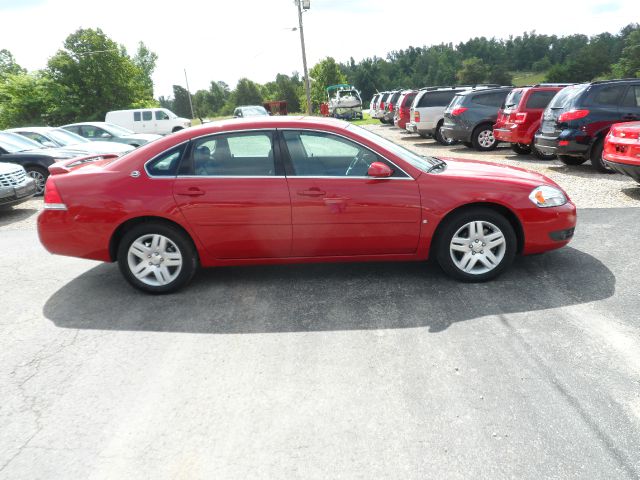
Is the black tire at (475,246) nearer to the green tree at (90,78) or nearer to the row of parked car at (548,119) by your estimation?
the row of parked car at (548,119)

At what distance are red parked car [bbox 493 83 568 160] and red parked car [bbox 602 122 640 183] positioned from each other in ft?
13.3

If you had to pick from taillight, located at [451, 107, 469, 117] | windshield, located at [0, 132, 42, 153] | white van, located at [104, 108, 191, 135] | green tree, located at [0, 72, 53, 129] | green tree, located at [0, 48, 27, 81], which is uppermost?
green tree, located at [0, 48, 27, 81]

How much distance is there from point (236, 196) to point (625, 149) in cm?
612

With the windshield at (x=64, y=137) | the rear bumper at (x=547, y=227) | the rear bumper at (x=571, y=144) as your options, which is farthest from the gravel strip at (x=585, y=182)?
the windshield at (x=64, y=137)

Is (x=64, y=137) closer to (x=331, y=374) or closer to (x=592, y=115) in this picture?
(x=592, y=115)

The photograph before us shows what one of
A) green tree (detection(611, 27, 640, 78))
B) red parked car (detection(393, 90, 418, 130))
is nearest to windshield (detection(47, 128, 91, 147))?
red parked car (detection(393, 90, 418, 130))

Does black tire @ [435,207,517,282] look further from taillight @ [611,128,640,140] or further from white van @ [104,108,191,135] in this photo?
white van @ [104,108,191,135]

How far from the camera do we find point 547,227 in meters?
4.57

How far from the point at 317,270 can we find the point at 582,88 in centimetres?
781

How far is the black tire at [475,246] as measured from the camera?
4.53m

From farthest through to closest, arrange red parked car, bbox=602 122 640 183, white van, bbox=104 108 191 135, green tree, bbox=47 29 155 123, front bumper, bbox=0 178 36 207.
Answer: green tree, bbox=47 29 155 123 → white van, bbox=104 108 191 135 → front bumper, bbox=0 178 36 207 → red parked car, bbox=602 122 640 183

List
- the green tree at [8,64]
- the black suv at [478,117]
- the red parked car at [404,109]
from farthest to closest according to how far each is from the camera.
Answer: the green tree at [8,64], the red parked car at [404,109], the black suv at [478,117]

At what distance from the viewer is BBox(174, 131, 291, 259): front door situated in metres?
4.49

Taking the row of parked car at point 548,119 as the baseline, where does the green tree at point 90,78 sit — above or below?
above
